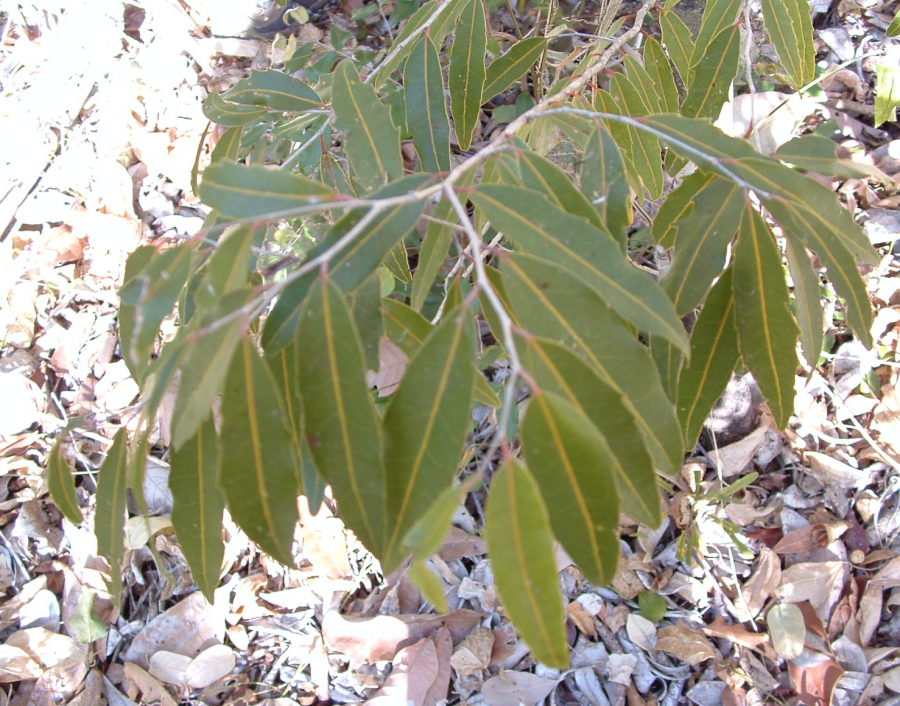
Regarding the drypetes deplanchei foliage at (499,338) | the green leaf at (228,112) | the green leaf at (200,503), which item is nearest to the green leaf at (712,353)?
the drypetes deplanchei foliage at (499,338)

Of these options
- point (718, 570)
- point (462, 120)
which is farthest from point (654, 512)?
point (718, 570)

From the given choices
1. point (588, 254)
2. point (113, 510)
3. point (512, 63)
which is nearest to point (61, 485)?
point (113, 510)

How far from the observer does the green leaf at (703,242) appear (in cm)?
73

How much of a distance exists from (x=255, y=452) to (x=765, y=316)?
58cm

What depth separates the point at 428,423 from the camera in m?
0.54

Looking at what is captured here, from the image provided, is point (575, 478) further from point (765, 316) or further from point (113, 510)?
point (113, 510)

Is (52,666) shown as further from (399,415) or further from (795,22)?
(795,22)

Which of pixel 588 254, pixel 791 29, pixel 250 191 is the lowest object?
pixel 588 254

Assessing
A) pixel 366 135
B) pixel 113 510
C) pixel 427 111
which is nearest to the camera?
pixel 113 510

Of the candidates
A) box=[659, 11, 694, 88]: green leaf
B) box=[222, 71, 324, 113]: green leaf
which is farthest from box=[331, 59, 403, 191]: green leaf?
box=[659, 11, 694, 88]: green leaf

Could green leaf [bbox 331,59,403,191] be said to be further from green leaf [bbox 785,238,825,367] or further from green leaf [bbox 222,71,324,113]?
green leaf [bbox 785,238,825,367]

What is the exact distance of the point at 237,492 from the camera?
551 mm

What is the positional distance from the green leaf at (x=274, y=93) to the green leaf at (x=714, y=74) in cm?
65

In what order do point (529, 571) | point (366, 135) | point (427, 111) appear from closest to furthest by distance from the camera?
1. point (529, 571)
2. point (366, 135)
3. point (427, 111)
